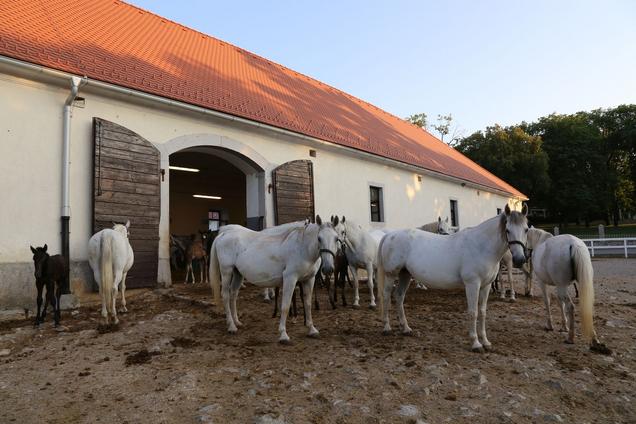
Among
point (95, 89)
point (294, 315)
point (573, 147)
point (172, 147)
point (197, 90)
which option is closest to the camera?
point (294, 315)

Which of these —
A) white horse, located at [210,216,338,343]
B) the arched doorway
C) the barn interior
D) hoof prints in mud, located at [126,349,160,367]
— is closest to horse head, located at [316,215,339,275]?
white horse, located at [210,216,338,343]

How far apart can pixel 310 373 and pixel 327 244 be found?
5.41ft

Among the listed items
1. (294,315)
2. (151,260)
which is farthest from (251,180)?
(294,315)

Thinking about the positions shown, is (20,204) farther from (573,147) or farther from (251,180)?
(573,147)

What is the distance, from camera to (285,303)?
536 centimetres

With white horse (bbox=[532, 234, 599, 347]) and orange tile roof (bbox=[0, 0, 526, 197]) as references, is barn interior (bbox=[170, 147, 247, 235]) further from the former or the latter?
white horse (bbox=[532, 234, 599, 347])

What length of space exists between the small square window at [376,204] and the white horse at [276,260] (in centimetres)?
932

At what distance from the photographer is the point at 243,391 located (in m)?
→ 3.70

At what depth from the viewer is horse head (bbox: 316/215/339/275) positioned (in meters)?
5.05

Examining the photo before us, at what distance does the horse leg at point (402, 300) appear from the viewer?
18.6ft

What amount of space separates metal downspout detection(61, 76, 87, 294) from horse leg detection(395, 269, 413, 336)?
607cm

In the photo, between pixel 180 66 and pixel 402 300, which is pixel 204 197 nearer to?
pixel 180 66

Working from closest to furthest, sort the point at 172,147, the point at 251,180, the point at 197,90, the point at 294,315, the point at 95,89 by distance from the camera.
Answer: the point at 294,315
the point at 95,89
the point at 172,147
the point at 197,90
the point at 251,180

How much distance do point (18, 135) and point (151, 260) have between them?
3.40 m
